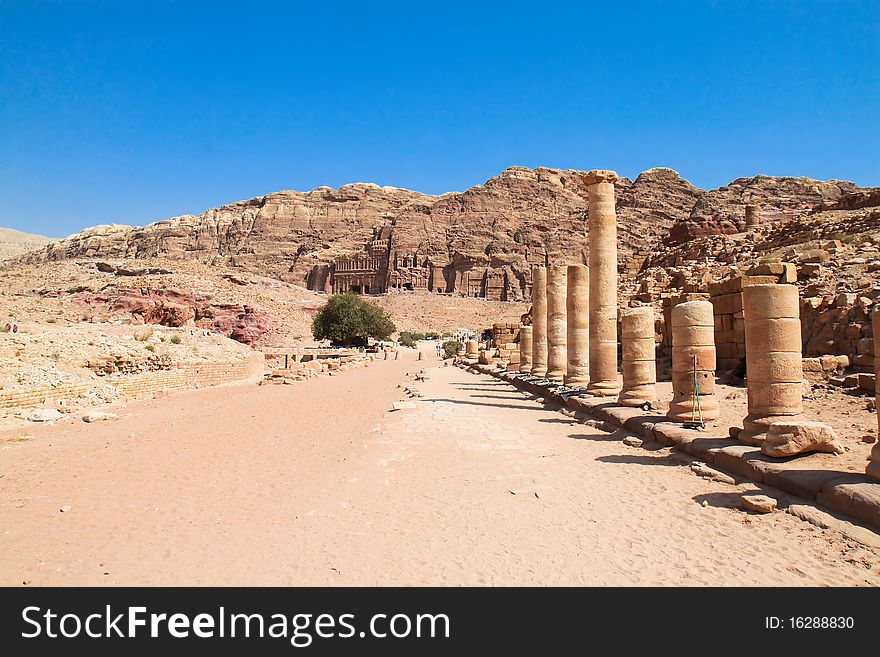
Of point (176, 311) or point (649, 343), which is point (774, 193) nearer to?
point (176, 311)

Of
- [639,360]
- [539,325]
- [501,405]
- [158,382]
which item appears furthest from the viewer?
[539,325]

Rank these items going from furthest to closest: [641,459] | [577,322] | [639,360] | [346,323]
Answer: [346,323]
[577,322]
[639,360]
[641,459]

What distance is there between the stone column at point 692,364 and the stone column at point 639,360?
1555 millimetres

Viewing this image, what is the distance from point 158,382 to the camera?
1639cm

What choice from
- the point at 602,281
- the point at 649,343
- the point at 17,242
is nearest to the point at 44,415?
the point at 649,343

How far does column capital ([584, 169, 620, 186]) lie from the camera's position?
13852mm

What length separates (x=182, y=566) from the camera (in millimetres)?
3941

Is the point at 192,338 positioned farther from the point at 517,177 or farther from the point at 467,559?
the point at 517,177

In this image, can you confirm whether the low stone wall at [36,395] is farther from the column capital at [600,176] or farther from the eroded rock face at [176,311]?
the eroded rock face at [176,311]

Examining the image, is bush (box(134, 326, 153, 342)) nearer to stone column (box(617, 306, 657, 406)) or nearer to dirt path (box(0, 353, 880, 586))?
dirt path (box(0, 353, 880, 586))

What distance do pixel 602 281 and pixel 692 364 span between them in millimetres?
4994

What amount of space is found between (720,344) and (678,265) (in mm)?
18126

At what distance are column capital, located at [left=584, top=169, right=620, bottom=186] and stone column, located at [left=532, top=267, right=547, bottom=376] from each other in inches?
241

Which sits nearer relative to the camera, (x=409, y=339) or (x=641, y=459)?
(x=641, y=459)
